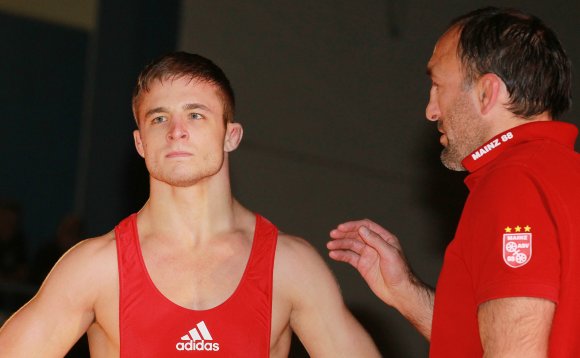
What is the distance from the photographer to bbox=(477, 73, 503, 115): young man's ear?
8.95ft

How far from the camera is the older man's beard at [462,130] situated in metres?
2.83

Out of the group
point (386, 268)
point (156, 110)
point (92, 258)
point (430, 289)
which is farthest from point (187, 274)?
point (430, 289)

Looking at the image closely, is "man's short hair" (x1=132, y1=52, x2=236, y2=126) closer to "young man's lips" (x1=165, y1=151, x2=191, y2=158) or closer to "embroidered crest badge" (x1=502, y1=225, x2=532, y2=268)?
"young man's lips" (x1=165, y1=151, x2=191, y2=158)

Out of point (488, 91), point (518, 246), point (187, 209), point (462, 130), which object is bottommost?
point (187, 209)

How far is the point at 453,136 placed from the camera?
2.93 m

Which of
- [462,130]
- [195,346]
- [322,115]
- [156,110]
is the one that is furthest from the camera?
[322,115]

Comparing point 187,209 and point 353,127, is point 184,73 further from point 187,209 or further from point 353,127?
point 353,127

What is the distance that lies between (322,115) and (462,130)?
459cm

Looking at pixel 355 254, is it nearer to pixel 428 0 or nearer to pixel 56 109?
pixel 428 0

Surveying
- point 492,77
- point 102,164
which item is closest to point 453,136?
point 492,77

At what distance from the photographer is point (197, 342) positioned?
3322mm

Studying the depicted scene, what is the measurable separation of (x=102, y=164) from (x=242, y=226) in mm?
4609

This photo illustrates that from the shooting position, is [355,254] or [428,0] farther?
[428,0]

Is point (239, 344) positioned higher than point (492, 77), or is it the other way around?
point (492, 77)
